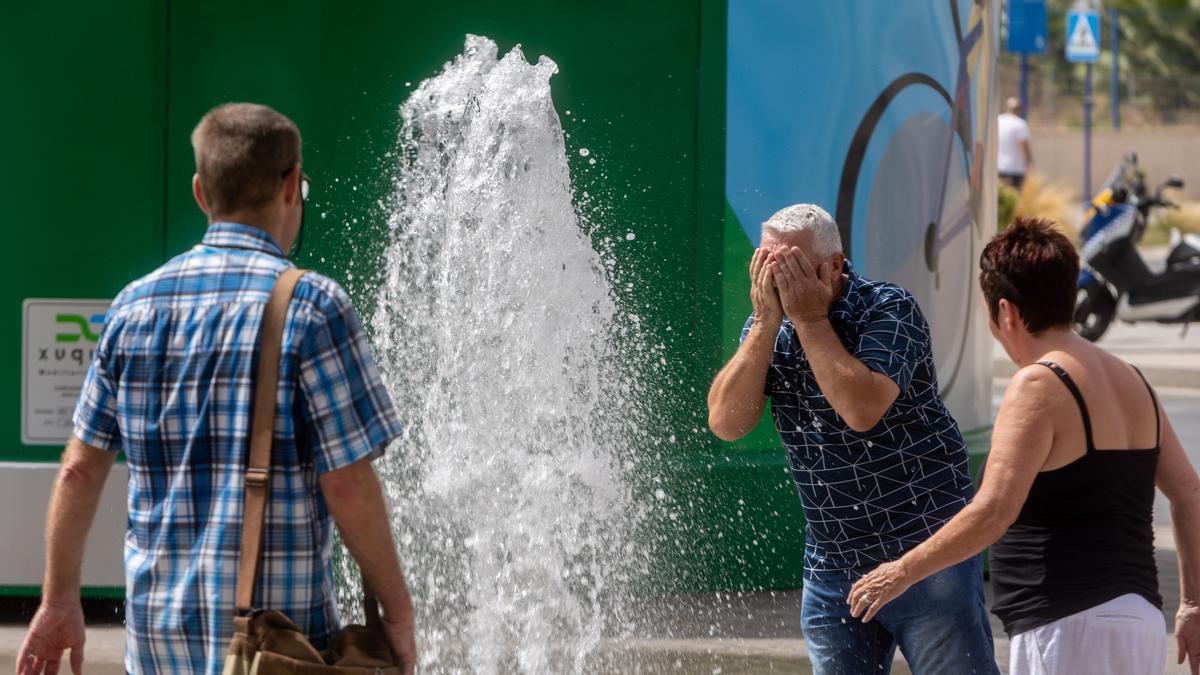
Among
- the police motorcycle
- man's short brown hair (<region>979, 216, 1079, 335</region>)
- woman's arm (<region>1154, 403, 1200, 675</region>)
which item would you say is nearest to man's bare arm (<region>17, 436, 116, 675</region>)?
man's short brown hair (<region>979, 216, 1079, 335</region>)

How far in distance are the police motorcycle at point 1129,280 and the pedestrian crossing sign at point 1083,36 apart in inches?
198

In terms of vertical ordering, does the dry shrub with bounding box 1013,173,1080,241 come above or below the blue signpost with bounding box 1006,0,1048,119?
below

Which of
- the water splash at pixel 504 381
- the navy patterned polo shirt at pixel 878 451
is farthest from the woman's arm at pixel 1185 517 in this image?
the water splash at pixel 504 381

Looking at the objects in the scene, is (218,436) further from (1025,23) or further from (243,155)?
(1025,23)

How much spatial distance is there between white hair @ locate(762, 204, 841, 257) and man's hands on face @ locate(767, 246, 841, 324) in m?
0.04

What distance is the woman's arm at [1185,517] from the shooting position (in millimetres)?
3195

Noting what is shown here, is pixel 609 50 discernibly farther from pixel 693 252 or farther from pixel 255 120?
pixel 255 120

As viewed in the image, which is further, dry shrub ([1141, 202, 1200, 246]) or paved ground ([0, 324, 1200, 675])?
dry shrub ([1141, 202, 1200, 246])

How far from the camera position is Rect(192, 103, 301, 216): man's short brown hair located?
8.67 feet

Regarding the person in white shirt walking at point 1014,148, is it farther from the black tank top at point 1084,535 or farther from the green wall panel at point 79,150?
the black tank top at point 1084,535

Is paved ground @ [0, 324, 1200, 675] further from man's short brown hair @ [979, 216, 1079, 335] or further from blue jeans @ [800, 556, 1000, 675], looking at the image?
man's short brown hair @ [979, 216, 1079, 335]

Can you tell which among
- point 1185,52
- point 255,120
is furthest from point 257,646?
point 1185,52

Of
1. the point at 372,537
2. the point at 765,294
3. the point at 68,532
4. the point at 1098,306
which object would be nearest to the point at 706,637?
the point at 765,294

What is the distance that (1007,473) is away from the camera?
300 centimetres
